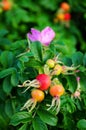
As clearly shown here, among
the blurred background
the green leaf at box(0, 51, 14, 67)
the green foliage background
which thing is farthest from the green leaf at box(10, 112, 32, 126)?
the blurred background

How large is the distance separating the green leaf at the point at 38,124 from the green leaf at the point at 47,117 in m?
0.01

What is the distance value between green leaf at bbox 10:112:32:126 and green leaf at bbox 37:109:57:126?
4cm

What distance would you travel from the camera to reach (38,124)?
146 cm

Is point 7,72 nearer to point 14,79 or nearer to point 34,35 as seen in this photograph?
point 14,79

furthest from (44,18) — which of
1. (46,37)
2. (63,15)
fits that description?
(46,37)

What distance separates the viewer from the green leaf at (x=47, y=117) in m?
1.46

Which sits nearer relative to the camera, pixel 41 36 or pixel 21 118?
pixel 21 118

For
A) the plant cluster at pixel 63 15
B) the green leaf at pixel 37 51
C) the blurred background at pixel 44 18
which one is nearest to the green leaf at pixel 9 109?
the green leaf at pixel 37 51

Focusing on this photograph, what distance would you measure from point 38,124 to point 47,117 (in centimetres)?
4

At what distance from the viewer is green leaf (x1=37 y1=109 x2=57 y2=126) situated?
4.78 feet

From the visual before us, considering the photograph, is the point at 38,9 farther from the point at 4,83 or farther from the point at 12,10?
the point at 4,83

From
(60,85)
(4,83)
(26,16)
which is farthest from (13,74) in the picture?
(26,16)

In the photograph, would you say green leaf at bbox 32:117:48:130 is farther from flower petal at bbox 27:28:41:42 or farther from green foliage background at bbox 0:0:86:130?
flower petal at bbox 27:28:41:42

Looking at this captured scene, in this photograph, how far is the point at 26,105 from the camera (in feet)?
4.84
